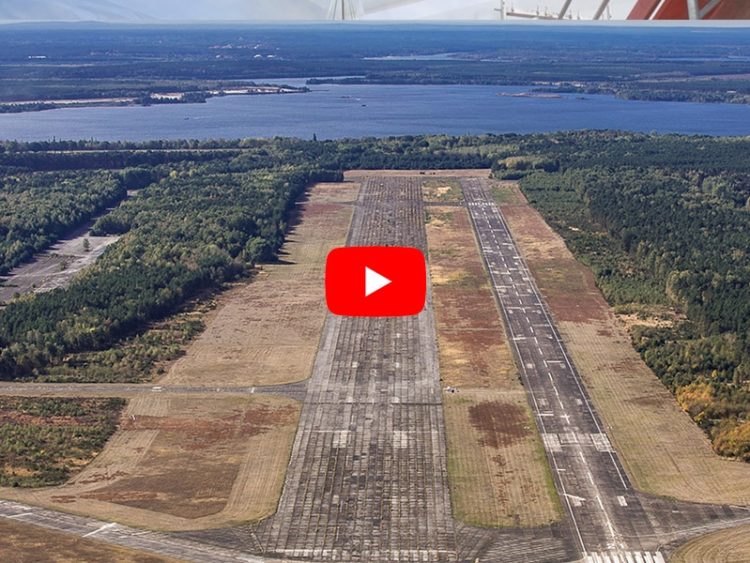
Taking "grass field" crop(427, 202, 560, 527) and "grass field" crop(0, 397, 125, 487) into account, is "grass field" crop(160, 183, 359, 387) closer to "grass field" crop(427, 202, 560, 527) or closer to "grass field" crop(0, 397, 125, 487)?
"grass field" crop(0, 397, 125, 487)

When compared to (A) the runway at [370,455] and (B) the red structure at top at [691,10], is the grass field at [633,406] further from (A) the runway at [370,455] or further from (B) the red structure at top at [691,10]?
(B) the red structure at top at [691,10]

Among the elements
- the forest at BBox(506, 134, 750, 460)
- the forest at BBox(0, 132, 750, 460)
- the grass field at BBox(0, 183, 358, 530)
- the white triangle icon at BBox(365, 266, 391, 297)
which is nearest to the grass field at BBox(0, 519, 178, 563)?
the grass field at BBox(0, 183, 358, 530)

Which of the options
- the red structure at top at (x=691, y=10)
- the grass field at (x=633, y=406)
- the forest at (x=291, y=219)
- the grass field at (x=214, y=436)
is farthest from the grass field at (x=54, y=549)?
the red structure at top at (x=691, y=10)

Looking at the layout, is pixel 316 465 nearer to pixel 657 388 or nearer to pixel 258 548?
pixel 258 548

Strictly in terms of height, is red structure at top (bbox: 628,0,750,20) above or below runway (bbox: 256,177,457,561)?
above

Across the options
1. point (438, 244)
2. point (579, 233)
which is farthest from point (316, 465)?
point (579, 233)

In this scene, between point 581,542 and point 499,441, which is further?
point 499,441

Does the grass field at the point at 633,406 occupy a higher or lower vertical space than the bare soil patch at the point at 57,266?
higher
